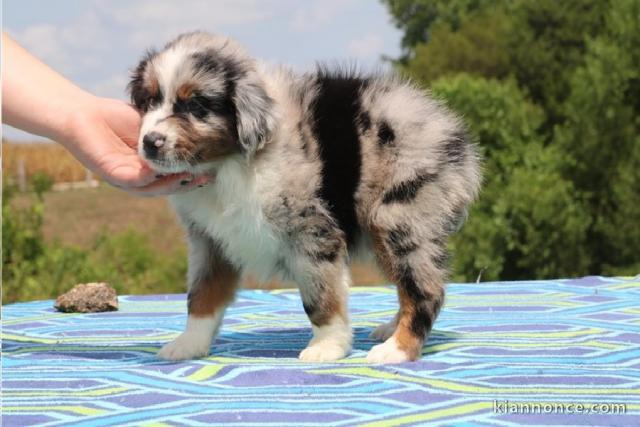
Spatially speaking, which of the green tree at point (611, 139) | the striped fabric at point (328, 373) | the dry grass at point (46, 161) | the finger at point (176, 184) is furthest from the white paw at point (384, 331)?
the dry grass at point (46, 161)

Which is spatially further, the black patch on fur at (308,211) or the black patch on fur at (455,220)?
the black patch on fur at (455,220)

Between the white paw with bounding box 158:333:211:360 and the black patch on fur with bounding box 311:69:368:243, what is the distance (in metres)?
0.67

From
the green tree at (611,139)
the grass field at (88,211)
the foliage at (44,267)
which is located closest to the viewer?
the foliage at (44,267)

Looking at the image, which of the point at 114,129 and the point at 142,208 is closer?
the point at 114,129

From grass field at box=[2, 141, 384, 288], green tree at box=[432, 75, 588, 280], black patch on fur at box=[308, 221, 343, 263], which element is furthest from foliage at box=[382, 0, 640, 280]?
black patch on fur at box=[308, 221, 343, 263]

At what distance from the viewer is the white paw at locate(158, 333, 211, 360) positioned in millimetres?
3131

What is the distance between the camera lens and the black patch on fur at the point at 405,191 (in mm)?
3049

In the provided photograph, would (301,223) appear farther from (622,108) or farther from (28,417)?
(622,108)

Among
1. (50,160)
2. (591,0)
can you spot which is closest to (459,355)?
(591,0)

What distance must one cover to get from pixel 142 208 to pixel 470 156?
1024cm

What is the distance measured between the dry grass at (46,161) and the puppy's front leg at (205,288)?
33.7 feet

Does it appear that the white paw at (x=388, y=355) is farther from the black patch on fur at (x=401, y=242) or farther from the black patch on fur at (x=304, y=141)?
the black patch on fur at (x=304, y=141)

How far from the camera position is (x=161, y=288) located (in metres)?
8.30

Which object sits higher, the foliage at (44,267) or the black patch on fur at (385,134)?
the black patch on fur at (385,134)
